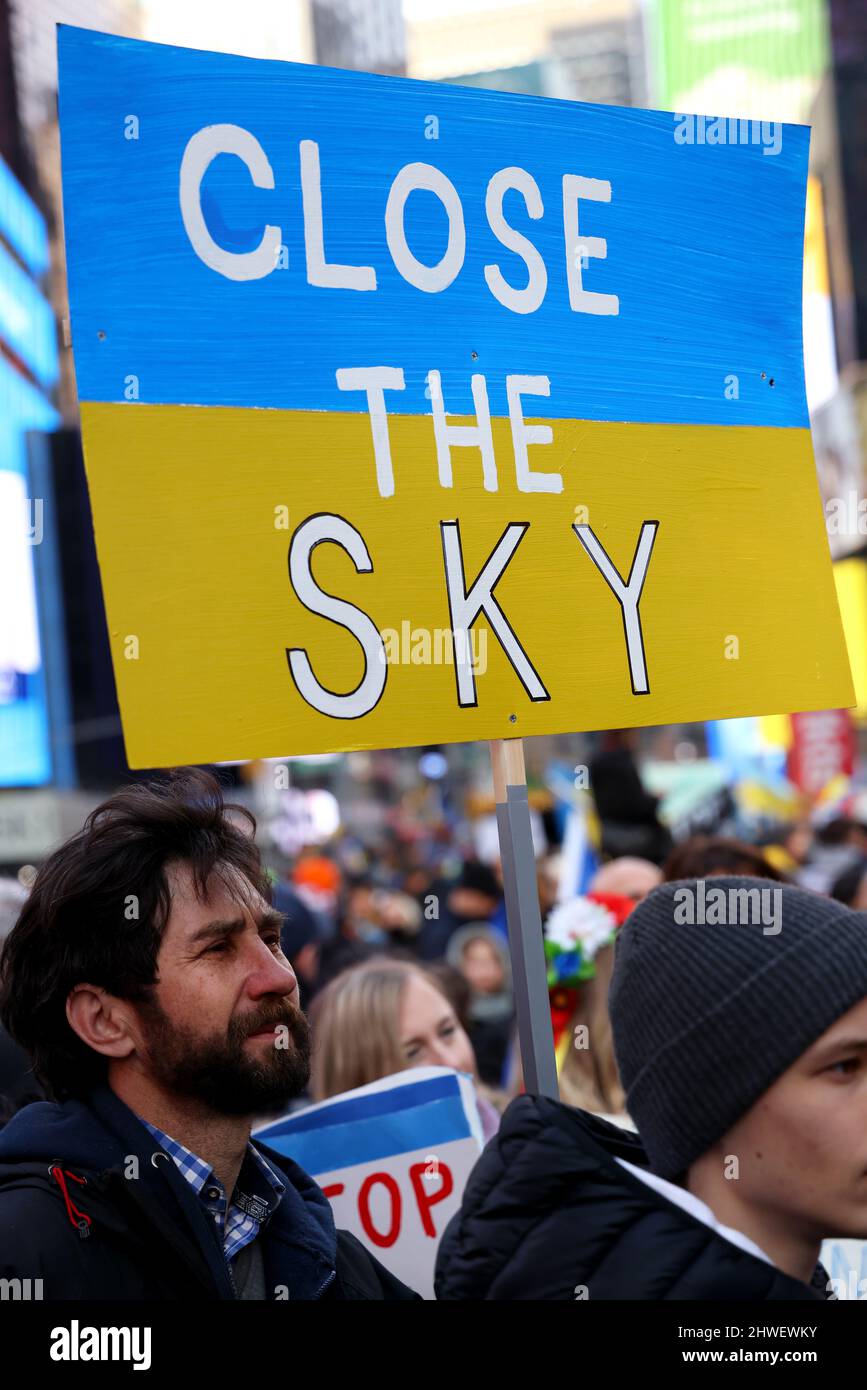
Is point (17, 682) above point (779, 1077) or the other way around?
above

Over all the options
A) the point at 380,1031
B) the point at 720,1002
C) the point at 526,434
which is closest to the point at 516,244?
the point at 526,434

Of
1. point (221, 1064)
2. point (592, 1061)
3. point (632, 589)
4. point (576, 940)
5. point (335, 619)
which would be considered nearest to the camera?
point (221, 1064)

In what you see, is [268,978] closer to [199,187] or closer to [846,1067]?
[846,1067]

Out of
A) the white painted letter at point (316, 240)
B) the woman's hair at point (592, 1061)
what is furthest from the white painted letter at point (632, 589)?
the woman's hair at point (592, 1061)

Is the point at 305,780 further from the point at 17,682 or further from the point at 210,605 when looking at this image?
the point at 210,605

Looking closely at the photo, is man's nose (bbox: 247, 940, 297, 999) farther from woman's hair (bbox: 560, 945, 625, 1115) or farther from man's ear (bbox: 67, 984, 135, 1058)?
woman's hair (bbox: 560, 945, 625, 1115)

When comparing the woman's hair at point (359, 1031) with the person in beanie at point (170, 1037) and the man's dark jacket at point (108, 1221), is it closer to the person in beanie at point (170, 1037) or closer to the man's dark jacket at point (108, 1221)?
the person in beanie at point (170, 1037)

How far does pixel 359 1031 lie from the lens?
379cm

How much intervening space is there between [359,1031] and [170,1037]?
5.95 ft

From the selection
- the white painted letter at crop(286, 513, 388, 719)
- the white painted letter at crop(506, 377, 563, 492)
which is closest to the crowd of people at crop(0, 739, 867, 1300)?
the white painted letter at crop(286, 513, 388, 719)

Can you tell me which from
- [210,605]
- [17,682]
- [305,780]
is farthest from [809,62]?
[305,780]

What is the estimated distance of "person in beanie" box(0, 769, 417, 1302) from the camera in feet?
6.43

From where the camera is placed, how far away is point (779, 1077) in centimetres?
162
